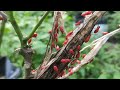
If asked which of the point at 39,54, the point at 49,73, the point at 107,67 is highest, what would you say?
the point at 49,73

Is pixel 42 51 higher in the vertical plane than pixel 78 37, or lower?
lower

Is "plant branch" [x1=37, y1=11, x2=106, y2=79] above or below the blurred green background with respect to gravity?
above

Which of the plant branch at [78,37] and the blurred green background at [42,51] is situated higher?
the plant branch at [78,37]

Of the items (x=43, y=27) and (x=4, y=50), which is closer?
(x=43, y=27)

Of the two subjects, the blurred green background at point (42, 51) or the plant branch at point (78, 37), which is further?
the blurred green background at point (42, 51)

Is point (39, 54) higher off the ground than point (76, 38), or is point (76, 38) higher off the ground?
point (76, 38)

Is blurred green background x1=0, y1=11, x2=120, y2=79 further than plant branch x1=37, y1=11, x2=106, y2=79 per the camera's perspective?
Yes

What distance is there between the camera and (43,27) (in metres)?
2.38

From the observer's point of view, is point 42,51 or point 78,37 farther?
point 42,51
